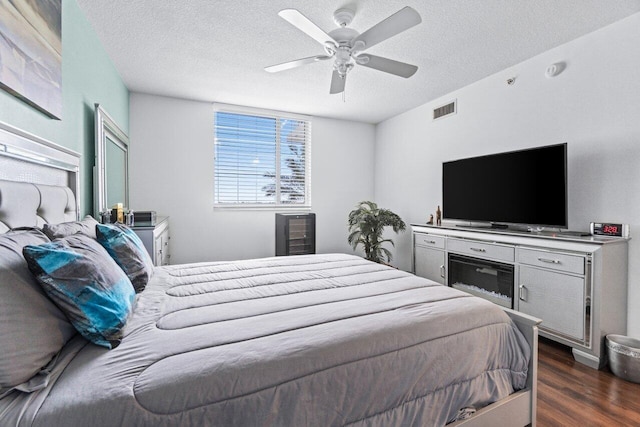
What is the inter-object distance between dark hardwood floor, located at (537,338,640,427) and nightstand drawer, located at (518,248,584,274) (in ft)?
2.31

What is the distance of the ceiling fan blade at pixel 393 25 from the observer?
1.76 m

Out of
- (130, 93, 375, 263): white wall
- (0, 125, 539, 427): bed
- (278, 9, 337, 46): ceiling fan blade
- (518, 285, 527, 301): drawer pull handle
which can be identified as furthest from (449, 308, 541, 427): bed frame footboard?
(130, 93, 375, 263): white wall

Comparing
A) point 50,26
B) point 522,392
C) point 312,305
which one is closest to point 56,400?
point 312,305

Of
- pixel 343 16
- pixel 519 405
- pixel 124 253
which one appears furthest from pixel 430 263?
pixel 124 253

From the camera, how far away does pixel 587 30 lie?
98.7 inches

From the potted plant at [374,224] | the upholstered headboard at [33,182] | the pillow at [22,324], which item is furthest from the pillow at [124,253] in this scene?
the potted plant at [374,224]

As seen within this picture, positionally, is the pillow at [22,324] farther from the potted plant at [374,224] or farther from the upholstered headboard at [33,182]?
the potted plant at [374,224]

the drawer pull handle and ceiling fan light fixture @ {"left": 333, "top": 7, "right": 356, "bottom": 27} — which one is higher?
ceiling fan light fixture @ {"left": 333, "top": 7, "right": 356, "bottom": 27}

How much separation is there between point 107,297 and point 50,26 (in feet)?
5.63

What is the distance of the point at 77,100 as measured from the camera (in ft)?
7.06

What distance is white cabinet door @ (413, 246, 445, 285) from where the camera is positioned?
11.7 feet

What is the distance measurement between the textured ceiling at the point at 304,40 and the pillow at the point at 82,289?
6.76ft

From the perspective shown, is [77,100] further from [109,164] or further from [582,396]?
[582,396]

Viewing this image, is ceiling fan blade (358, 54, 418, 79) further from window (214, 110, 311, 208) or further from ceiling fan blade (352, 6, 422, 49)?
window (214, 110, 311, 208)
